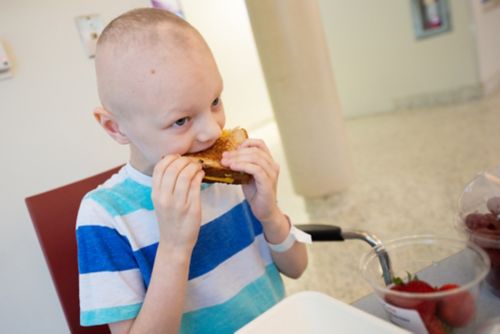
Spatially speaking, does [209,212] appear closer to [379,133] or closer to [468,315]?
[468,315]

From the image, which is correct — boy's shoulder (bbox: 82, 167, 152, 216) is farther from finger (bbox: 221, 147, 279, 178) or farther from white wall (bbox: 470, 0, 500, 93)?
white wall (bbox: 470, 0, 500, 93)

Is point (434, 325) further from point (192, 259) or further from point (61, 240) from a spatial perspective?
point (61, 240)

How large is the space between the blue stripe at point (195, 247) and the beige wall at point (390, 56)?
4571 millimetres

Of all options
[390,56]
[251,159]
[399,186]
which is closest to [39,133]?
[251,159]

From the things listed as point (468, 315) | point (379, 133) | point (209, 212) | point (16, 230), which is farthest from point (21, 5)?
point (379, 133)

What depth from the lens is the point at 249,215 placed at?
0.95 metres

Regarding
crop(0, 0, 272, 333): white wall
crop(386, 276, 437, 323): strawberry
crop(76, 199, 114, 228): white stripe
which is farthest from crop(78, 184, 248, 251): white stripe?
crop(0, 0, 272, 333): white wall

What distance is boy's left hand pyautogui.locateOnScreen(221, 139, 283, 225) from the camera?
0.74 meters

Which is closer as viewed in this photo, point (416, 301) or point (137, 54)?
point (416, 301)

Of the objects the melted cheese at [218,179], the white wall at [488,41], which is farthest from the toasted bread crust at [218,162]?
the white wall at [488,41]

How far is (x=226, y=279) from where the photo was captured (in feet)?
2.84

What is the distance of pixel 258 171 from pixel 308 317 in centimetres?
31

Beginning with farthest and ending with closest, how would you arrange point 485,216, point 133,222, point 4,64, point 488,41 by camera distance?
point 488,41 < point 4,64 < point 133,222 < point 485,216

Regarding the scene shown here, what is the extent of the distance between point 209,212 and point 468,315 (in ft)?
1.77
